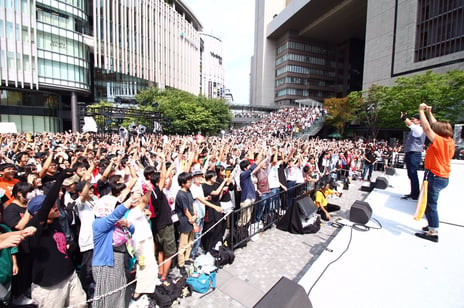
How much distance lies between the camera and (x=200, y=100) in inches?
1436

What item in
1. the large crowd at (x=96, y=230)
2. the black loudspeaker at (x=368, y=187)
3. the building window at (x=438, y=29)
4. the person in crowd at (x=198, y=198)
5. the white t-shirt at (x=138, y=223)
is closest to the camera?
the large crowd at (x=96, y=230)

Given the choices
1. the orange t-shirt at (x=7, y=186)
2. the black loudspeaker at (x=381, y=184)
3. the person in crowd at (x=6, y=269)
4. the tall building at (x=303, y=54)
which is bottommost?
the person in crowd at (x=6, y=269)

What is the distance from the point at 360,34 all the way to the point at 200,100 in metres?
52.9

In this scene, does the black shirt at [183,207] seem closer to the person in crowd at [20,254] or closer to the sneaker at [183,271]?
the sneaker at [183,271]

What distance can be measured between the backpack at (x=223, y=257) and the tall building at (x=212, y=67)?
92368mm

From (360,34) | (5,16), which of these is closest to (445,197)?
(5,16)

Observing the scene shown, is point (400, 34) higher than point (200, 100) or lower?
higher

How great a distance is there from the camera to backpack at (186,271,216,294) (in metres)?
3.67

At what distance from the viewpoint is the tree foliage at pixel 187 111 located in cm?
3291

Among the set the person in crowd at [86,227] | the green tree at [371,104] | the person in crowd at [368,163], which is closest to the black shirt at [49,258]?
the person in crowd at [86,227]

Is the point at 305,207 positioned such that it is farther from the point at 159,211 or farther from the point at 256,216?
the point at 159,211

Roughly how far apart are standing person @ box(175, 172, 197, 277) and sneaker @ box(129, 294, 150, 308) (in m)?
0.77

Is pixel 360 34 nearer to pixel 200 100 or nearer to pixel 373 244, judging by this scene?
pixel 200 100

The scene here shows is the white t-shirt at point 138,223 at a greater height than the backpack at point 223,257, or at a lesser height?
greater
